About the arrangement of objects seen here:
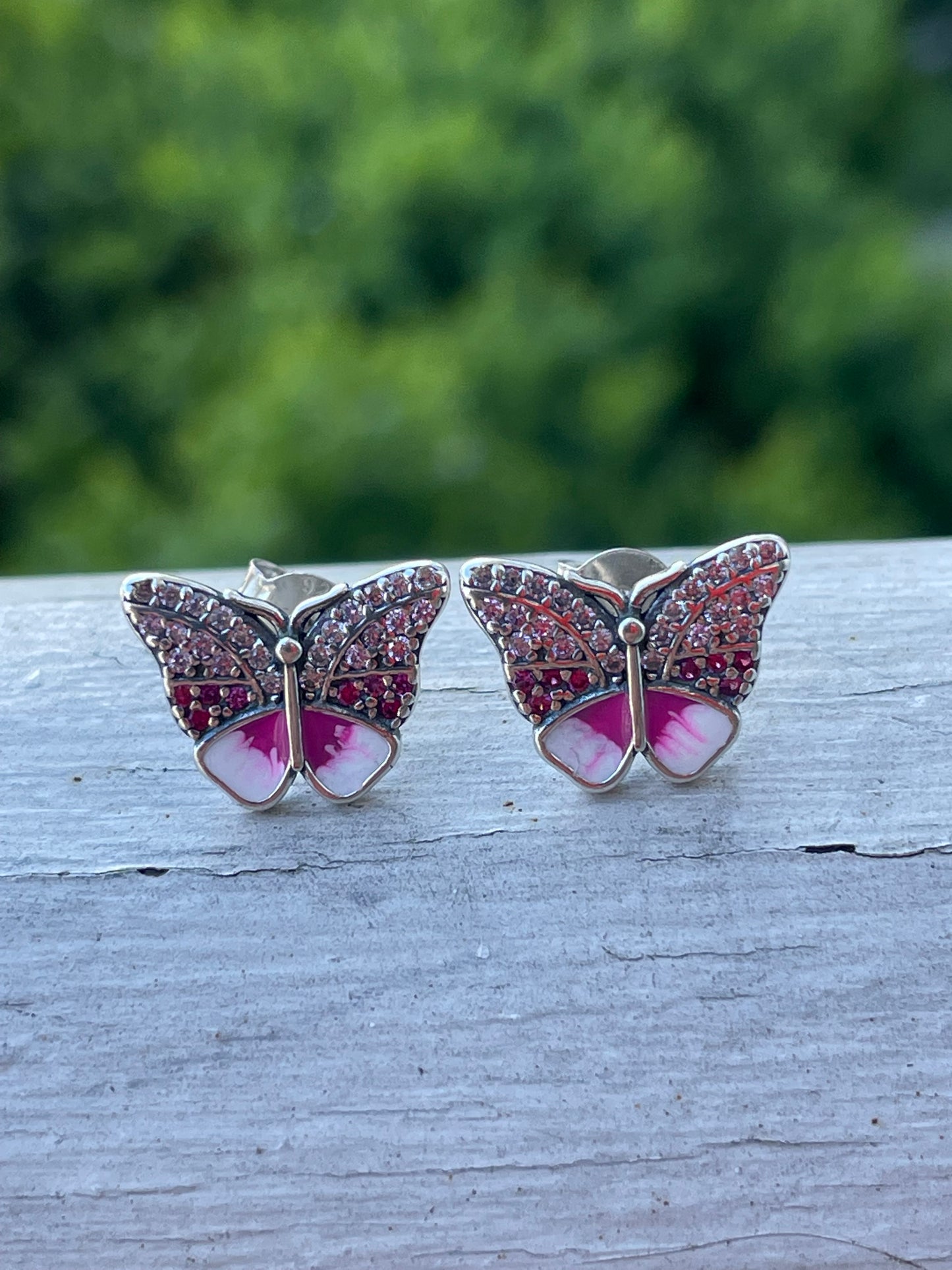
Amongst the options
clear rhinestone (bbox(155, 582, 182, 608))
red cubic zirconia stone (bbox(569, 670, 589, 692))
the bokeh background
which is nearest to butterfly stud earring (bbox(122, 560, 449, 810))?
clear rhinestone (bbox(155, 582, 182, 608))

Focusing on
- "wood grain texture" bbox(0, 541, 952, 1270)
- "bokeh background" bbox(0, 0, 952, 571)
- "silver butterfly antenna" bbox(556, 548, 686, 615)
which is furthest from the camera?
"bokeh background" bbox(0, 0, 952, 571)

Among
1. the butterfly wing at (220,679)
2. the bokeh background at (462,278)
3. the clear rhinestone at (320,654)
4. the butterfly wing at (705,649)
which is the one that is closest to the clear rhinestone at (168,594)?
the butterfly wing at (220,679)

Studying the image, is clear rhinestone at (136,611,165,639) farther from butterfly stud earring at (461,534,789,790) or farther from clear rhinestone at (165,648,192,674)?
butterfly stud earring at (461,534,789,790)

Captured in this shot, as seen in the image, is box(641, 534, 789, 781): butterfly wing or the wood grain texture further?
box(641, 534, 789, 781): butterfly wing

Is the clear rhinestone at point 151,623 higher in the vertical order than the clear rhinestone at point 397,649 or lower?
higher

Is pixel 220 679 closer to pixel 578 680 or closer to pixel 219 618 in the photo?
pixel 219 618

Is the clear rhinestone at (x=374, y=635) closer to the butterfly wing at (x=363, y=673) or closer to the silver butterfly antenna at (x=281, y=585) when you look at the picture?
the butterfly wing at (x=363, y=673)
